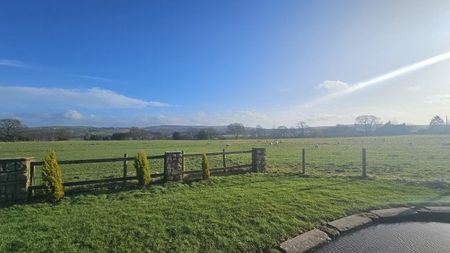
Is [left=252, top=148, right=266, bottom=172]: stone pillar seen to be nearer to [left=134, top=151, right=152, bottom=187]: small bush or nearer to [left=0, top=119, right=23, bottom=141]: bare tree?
[left=134, top=151, right=152, bottom=187]: small bush

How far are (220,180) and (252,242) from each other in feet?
20.0

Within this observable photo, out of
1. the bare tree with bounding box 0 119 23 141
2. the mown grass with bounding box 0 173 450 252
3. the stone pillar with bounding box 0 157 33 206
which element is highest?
the bare tree with bounding box 0 119 23 141

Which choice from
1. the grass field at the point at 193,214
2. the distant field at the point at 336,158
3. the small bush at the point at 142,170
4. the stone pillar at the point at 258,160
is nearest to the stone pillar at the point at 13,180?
the grass field at the point at 193,214

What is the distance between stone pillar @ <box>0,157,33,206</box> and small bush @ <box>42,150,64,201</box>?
0.57 metres

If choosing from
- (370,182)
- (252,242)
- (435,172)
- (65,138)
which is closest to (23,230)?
(252,242)

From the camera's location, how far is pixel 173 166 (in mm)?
11648

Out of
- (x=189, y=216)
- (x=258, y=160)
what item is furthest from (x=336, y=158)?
(x=189, y=216)

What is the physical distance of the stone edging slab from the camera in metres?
6.10

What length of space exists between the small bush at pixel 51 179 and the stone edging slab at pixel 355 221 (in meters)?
6.20

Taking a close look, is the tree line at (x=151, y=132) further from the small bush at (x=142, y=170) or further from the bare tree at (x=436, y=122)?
the small bush at (x=142, y=170)

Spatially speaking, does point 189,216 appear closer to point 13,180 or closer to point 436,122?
point 13,180

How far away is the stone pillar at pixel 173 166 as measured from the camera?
1151cm

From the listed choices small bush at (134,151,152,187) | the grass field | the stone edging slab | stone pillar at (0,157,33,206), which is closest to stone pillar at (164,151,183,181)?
the grass field

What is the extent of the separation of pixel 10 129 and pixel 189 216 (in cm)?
7407
